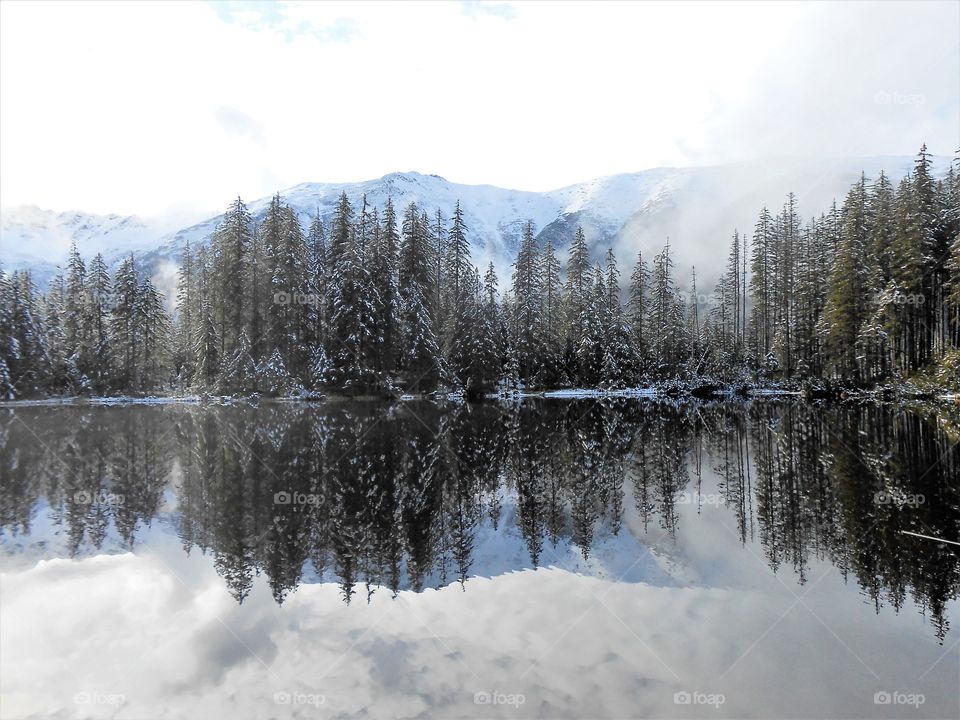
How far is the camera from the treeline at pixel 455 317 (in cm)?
4681

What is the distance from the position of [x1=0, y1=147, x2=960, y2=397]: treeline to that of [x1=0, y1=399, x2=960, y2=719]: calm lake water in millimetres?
32486

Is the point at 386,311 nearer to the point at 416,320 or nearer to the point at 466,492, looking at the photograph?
the point at 416,320

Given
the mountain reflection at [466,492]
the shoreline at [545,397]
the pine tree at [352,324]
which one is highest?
the pine tree at [352,324]

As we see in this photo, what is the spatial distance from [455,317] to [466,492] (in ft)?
142

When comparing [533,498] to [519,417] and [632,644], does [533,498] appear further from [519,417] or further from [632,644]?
[519,417]

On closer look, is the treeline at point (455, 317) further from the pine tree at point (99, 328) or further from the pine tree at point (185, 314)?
the pine tree at point (185, 314)

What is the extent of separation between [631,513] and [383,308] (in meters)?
40.5

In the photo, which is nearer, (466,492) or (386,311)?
(466,492)

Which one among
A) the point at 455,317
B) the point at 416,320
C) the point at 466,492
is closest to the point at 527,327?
the point at 455,317

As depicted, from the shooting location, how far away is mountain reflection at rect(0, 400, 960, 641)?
9469 millimetres

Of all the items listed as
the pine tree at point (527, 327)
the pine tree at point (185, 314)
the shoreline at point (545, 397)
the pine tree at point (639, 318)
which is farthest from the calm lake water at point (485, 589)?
the pine tree at point (185, 314)

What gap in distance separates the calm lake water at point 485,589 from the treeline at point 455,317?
107ft

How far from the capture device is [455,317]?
57.4m

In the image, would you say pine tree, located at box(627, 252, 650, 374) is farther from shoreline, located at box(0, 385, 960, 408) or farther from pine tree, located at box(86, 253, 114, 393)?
pine tree, located at box(86, 253, 114, 393)
